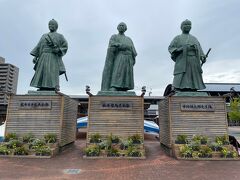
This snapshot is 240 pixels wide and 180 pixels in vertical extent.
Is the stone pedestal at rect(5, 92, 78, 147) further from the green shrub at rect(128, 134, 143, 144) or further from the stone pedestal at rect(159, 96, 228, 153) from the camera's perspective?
the stone pedestal at rect(159, 96, 228, 153)

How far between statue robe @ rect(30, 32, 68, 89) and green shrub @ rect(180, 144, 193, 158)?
6.97m

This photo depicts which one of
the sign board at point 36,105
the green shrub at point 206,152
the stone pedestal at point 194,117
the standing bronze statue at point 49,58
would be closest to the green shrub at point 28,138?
the sign board at point 36,105

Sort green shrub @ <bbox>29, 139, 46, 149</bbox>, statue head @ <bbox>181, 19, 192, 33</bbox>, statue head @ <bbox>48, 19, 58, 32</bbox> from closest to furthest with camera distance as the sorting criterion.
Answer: green shrub @ <bbox>29, 139, 46, 149</bbox>, statue head @ <bbox>181, 19, 192, 33</bbox>, statue head @ <bbox>48, 19, 58, 32</bbox>

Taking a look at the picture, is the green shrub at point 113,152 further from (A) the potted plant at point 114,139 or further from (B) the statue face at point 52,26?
(B) the statue face at point 52,26

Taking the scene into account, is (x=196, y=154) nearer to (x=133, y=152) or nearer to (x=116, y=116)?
(x=133, y=152)

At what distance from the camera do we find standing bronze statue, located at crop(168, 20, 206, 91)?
35.7 feet

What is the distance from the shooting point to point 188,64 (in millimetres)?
11000

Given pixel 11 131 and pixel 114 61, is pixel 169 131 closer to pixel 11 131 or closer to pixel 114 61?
pixel 114 61

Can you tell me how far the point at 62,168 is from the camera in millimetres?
7516

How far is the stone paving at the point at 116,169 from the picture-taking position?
6483mm

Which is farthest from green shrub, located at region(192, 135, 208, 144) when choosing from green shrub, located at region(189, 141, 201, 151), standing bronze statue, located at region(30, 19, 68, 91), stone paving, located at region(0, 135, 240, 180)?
standing bronze statue, located at region(30, 19, 68, 91)

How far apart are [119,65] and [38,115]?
4735 mm

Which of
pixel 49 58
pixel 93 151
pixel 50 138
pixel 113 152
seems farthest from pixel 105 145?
pixel 49 58

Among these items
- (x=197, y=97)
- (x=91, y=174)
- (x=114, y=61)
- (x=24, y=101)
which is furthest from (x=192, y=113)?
(x=24, y=101)
